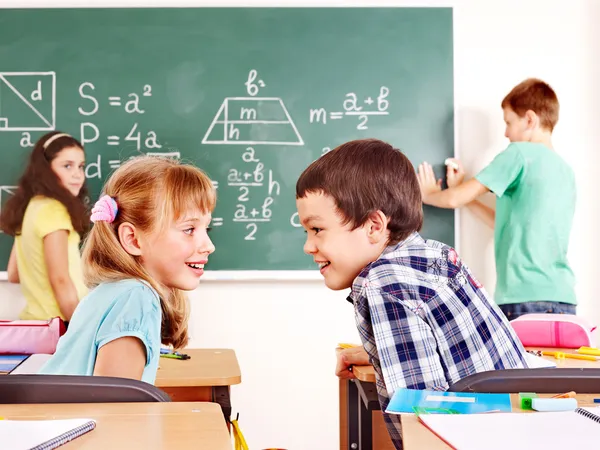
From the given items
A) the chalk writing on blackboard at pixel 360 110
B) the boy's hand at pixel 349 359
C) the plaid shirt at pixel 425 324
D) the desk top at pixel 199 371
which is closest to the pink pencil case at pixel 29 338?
the desk top at pixel 199 371

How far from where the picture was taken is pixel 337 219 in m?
1.78

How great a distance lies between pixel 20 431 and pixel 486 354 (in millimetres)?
929

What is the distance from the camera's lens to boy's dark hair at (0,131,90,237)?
3574 mm

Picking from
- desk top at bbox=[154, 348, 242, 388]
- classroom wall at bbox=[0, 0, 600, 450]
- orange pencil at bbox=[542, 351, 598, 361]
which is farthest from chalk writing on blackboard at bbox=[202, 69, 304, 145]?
orange pencil at bbox=[542, 351, 598, 361]

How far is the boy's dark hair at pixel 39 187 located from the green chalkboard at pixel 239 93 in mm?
86

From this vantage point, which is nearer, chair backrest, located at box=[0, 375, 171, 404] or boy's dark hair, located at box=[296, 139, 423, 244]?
chair backrest, located at box=[0, 375, 171, 404]

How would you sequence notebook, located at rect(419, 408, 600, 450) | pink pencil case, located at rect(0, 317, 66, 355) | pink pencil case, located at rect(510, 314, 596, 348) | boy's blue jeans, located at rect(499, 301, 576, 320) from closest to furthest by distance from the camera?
notebook, located at rect(419, 408, 600, 450) < pink pencil case, located at rect(0, 317, 66, 355) < pink pencil case, located at rect(510, 314, 596, 348) < boy's blue jeans, located at rect(499, 301, 576, 320)

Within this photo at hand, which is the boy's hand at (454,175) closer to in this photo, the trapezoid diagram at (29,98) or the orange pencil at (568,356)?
the orange pencil at (568,356)

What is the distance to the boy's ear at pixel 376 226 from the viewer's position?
176cm

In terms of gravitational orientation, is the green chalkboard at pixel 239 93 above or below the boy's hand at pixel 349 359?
above

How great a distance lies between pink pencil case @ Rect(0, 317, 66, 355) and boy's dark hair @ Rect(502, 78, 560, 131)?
229 cm

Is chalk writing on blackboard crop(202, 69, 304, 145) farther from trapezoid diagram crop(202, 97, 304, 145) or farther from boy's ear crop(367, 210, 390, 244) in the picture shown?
boy's ear crop(367, 210, 390, 244)

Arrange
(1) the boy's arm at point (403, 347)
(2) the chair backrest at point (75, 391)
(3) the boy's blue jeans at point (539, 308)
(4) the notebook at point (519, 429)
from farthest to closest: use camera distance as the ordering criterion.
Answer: (3) the boy's blue jeans at point (539, 308), (1) the boy's arm at point (403, 347), (2) the chair backrest at point (75, 391), (4) the notebook at point (519, 429)

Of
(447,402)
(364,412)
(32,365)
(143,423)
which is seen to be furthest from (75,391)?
(364,412)
